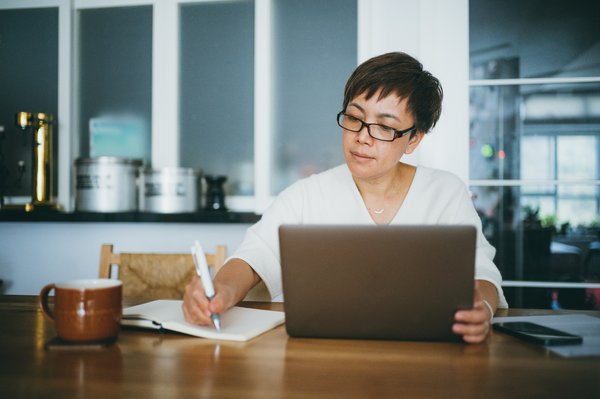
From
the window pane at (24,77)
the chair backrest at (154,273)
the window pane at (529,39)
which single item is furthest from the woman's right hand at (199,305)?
the window pane at (24,77)

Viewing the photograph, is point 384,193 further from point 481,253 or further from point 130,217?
point 130,217

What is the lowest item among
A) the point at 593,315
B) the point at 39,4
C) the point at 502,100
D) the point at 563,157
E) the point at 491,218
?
the point at 593,315

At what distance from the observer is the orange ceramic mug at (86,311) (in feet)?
2.73

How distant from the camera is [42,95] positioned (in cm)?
262

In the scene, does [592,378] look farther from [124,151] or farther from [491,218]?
[124,151]

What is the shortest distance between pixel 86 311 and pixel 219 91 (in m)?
1.83

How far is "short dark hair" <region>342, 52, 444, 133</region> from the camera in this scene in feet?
4.44

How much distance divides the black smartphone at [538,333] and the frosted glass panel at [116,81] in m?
2.01

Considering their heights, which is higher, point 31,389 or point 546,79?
point 546,79

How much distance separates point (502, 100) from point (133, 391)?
2032mm

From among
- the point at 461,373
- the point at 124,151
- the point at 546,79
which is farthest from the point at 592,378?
the point at 124,151

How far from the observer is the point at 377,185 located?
1.50 metres

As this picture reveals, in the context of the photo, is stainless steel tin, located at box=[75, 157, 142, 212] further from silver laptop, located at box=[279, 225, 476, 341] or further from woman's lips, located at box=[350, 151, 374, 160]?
silver laptop, located at box=[279, 225, 476, 341]

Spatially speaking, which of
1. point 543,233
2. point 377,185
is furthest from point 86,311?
point 543,233
